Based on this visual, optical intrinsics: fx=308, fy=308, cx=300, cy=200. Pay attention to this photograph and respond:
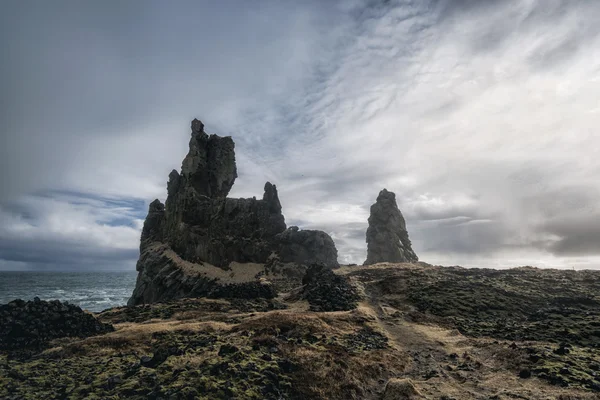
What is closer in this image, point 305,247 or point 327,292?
point 327,292

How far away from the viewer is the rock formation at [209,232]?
6831 cm

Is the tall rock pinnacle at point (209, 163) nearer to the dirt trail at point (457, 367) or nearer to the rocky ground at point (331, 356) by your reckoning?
the rocky ground at point (331, 356)

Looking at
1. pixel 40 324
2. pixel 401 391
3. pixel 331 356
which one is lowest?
pixel 401 391

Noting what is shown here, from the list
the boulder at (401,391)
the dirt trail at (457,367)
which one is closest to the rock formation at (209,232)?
the dirt trail at (457,367)

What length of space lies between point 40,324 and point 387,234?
97430 mm

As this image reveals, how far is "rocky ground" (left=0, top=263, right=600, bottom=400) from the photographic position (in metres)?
13.6

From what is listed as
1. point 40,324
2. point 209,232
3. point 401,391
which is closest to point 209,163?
point 209,232

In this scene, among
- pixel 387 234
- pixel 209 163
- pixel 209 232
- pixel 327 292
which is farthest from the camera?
pixel 387 234

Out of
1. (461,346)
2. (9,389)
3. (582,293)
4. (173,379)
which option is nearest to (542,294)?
(582,293)

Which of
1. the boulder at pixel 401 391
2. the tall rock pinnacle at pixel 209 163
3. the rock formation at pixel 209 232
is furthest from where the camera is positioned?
the tall rock pinnacle at pixel 209 163

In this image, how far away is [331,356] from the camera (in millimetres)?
17406

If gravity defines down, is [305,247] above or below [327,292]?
above

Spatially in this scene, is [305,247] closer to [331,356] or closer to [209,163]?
[209,163]

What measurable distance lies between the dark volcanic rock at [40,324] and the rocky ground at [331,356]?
1249 mm
